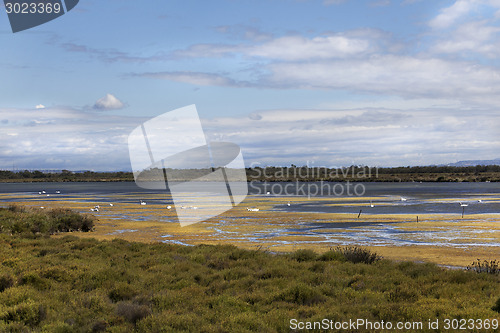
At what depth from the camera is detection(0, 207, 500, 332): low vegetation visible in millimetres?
8875

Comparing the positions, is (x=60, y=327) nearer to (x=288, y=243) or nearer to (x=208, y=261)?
(x=208, y=261)

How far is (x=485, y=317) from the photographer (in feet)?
28.0

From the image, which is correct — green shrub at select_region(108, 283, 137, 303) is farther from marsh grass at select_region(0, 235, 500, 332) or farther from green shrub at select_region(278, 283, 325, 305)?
green shrub at select_region(278, 283, 325, 305)

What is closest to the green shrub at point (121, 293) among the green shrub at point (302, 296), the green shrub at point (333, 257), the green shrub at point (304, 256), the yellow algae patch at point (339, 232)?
the green shrub at point (302, 296)

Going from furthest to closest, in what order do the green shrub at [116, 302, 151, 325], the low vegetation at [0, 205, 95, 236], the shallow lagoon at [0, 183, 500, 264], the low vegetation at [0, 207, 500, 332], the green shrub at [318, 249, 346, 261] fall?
the low vegetation at [0, 205, 95, 236], the shallow lagoon at [0, 183, 500, 264], the green shrub at [318, 249, 346, 261], the green shrub at [116, 302, 151, 325], the low vegetation at [0, 207, 500, 332]

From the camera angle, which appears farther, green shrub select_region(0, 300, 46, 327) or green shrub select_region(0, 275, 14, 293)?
green shrub select_region(0, 275, 14, 293)

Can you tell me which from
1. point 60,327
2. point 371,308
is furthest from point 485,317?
point 60,327

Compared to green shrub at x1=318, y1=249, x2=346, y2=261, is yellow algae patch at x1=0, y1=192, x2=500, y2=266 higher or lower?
lower

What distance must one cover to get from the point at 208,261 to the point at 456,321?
8.96 metres

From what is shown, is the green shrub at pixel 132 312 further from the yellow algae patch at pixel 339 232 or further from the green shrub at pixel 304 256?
the yellow algae patch at pixel 339 232

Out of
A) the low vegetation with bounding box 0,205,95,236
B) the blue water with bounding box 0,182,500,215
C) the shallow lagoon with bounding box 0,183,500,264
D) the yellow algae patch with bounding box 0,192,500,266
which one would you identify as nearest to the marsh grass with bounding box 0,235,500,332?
the yellow algae patch with bounding box 0,192,500,266

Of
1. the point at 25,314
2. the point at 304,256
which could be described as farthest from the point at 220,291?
the point at 304,256

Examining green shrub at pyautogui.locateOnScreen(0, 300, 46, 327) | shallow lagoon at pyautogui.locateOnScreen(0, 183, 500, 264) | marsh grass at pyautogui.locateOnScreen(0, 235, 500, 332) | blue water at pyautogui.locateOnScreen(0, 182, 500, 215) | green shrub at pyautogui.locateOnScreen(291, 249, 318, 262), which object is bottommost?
blue water at pyautogui.locateOnScreen(0, 182, 500, 215)

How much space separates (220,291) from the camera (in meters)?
11.5
